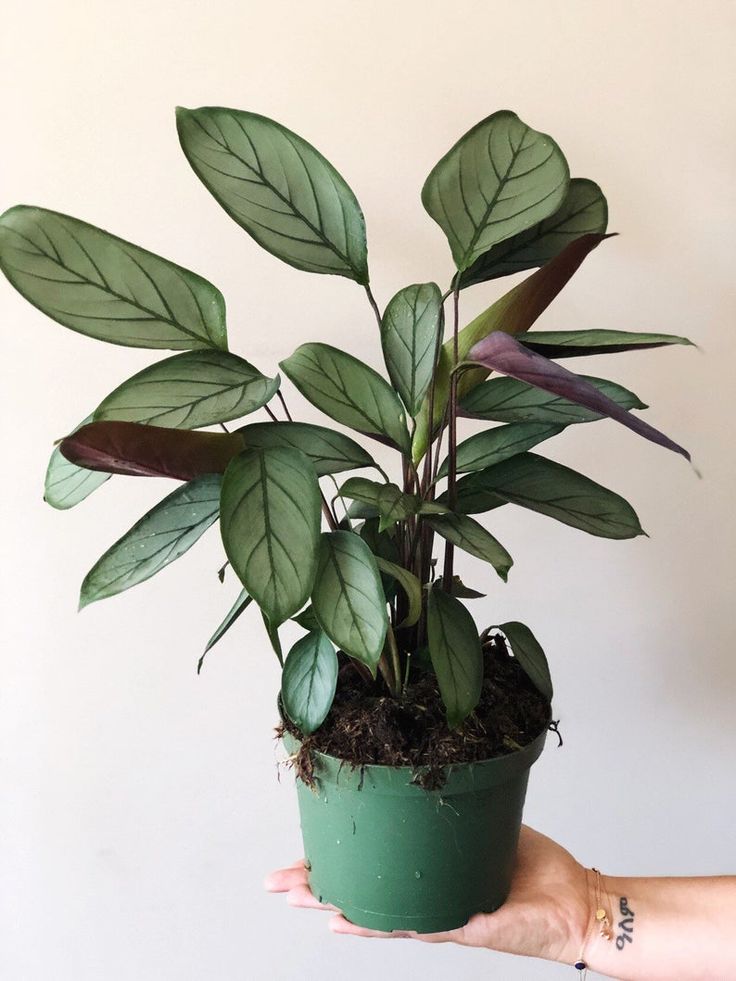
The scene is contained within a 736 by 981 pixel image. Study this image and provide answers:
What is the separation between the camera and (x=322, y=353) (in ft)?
A: 2.58

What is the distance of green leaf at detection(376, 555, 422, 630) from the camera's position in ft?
2.49

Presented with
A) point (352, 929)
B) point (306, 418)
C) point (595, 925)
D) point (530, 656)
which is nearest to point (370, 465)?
point (530, 656)

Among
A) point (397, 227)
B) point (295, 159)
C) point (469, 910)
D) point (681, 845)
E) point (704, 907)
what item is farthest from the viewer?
point (681, 845)

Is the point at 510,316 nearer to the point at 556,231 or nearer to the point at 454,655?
the point at 556,231

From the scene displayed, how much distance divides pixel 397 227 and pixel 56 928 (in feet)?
3.64

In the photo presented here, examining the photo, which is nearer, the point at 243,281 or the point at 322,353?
the point at 322,353

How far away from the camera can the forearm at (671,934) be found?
3.14 feet

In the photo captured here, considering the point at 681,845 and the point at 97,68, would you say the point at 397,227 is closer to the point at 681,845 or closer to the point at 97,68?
the point at 97,68

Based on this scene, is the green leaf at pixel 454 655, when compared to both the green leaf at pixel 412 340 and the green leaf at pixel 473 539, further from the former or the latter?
the green leaf at pixel 412 340

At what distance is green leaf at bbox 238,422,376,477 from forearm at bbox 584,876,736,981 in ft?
2.07

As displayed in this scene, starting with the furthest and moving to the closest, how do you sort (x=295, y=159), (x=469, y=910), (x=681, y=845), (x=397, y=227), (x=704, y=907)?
(x=681, y=845) → (x=397, y=227) → (x=704, y=907) → (x=469, y=910) → (x=295, y=159)

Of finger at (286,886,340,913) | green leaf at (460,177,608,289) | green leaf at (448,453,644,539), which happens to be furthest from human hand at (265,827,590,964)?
green leaf at (460,177,608,289)

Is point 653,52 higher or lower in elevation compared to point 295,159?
higher

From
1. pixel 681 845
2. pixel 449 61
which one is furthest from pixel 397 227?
pixel 681 845
